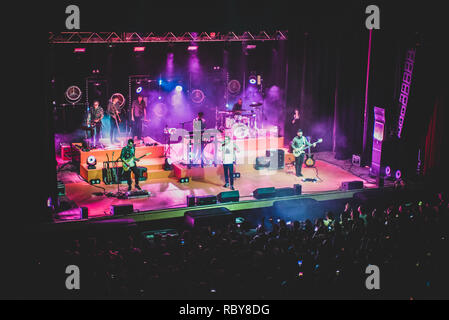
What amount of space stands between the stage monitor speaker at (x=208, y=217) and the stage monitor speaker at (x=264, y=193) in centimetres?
135

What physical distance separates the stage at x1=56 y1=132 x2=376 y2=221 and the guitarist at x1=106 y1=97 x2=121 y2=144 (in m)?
1.07

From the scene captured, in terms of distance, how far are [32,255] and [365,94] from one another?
10485 millimetres

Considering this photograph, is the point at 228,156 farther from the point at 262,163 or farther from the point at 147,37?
the point at 147,37

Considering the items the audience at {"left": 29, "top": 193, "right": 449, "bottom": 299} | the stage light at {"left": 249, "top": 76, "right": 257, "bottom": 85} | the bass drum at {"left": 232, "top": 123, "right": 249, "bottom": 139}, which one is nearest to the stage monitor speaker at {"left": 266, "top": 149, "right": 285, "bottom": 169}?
the bass drum at {"left": 232, "top": 123, "right": 249, "bottom": 139}

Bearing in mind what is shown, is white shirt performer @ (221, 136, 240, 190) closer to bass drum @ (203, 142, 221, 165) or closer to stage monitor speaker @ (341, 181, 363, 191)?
bass drum @ (203, 142, 221, 165)

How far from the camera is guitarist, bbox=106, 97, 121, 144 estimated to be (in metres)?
16.3

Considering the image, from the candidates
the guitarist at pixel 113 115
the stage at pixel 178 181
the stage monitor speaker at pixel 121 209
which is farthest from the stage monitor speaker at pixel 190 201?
the guitarist at pixel 113 115

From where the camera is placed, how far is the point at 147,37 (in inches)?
637

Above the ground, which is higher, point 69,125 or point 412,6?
point 412,6

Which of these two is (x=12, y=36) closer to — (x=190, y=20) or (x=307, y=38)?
(x=190, y=20)

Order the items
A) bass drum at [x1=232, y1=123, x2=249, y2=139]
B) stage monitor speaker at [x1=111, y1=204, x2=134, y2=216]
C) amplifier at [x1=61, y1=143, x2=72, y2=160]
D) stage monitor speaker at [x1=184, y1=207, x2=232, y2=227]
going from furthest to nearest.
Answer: bass drum at [x1=232, y1=123, x2=249, y2=139] < amplifier at [x1=61, y1=143, x2=72, y2=160] < stage monitor speaker at [x1=111, y1=204, x2=134, y2=216] < stage monitor speaker at [x1=184, y1=207, x2=232, y2=227]

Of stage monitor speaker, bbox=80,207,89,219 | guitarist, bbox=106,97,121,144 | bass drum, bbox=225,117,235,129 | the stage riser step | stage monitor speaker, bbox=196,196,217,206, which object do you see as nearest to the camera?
stage monitor speaker, bbox=80,207,89,219

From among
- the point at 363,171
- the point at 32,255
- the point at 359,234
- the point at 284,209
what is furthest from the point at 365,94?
the point at 32,255

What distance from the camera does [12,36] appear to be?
33.1ft
